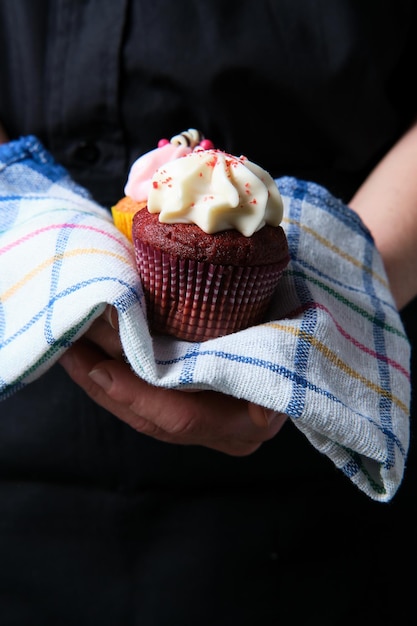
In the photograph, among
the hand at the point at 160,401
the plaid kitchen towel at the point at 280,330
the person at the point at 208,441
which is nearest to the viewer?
the plaid kitchen towel at the point at 280,330

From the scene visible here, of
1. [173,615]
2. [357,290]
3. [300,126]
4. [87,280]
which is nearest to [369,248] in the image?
[357,290]

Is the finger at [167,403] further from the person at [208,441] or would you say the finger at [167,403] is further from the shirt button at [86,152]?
the shirt button at [86,152]

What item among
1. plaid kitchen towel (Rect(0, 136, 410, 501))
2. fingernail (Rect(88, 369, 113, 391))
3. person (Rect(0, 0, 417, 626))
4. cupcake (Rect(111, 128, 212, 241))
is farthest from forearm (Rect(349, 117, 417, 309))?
fingernail (Rect(88, 369, 113, 391))

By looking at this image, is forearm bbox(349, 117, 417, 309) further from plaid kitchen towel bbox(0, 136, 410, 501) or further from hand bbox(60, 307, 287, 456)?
hand bbox(60, 307, 287, 456)

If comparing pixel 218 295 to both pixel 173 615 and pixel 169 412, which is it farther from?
pixel 173 615

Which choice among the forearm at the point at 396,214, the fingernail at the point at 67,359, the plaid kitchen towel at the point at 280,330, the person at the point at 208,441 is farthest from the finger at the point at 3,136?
the forearm at the point at 396,214

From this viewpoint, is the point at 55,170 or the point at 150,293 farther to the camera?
the point at 55,170
